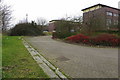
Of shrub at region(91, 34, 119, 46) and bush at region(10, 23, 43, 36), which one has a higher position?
bush at region(10, 23, 43, 36)

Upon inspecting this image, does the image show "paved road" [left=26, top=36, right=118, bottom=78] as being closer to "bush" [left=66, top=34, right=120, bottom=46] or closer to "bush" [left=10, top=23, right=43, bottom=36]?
"bush" [left=66, top=34, right=120, bottom=46]

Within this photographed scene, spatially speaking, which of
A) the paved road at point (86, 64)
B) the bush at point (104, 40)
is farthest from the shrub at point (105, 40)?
the paved road at point (86, 64)

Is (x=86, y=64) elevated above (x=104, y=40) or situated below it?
below

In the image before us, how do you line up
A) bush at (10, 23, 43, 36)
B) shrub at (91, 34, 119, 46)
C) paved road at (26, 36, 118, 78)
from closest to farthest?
paved road at (26, 36, 118, 78) < shrub at (91, 34, 119, 46) < bush at (10, 23, 43, 36)

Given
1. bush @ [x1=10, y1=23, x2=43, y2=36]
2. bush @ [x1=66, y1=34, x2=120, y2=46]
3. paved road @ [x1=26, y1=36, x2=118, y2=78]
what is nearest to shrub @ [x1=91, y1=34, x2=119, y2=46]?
bush @ [x1=66, y1=34, x2=120, y2=46]

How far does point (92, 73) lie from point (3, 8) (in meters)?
13.3

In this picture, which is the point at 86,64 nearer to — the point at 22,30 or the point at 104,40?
the point at 104,40

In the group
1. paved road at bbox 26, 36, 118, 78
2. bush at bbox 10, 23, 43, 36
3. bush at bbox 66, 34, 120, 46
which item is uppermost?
bush at bbox 10, 23, 43, 36

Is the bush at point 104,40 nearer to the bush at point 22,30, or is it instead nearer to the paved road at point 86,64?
the paved road at point 86,64

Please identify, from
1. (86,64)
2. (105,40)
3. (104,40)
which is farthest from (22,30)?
(86,64)

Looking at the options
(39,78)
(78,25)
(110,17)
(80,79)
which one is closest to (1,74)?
(39,78)

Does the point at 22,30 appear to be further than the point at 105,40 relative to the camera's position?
Yes

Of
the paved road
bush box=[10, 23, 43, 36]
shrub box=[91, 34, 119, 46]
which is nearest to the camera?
the paved road

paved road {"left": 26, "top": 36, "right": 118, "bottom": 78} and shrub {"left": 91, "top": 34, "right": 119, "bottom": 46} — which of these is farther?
shrub {"left": 91, "top": 34, "right": 119, "bottom": 46}
